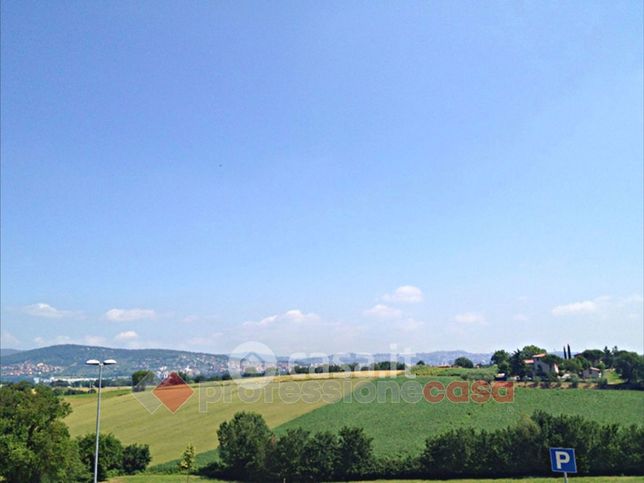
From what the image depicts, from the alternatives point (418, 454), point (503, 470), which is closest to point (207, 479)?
point (418, 454)

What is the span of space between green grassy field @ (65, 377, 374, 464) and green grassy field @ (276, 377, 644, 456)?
225 inches

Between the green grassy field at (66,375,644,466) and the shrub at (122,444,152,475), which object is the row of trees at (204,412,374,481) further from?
the shrub at (122,444,152,475)

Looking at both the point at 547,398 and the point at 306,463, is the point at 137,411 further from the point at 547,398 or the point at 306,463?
the point at 547,398

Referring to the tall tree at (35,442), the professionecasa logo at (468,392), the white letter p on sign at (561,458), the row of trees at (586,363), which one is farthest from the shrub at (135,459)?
the row of trees at (586,363)

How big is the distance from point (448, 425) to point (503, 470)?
42.5ft

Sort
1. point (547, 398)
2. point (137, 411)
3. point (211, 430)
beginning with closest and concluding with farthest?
point (211, 430) → point (547, 398) → point (137, 411)

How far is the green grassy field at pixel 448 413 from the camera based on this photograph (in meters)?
49.6

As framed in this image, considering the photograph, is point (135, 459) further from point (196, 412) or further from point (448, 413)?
point (448, 413)

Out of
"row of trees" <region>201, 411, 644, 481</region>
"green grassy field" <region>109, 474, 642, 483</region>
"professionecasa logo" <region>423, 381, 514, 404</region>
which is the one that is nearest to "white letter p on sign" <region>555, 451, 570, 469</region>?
"green grassy field" <region>109, 474, 642, 483</region>

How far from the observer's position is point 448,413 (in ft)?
187

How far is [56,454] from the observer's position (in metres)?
30.8

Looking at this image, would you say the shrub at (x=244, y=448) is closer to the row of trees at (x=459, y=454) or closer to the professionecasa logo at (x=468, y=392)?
the row of trees at (x=459, y=454)

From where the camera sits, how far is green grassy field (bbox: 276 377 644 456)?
4956 centimetres

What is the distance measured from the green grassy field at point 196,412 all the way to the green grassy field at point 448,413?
573 centimetres
